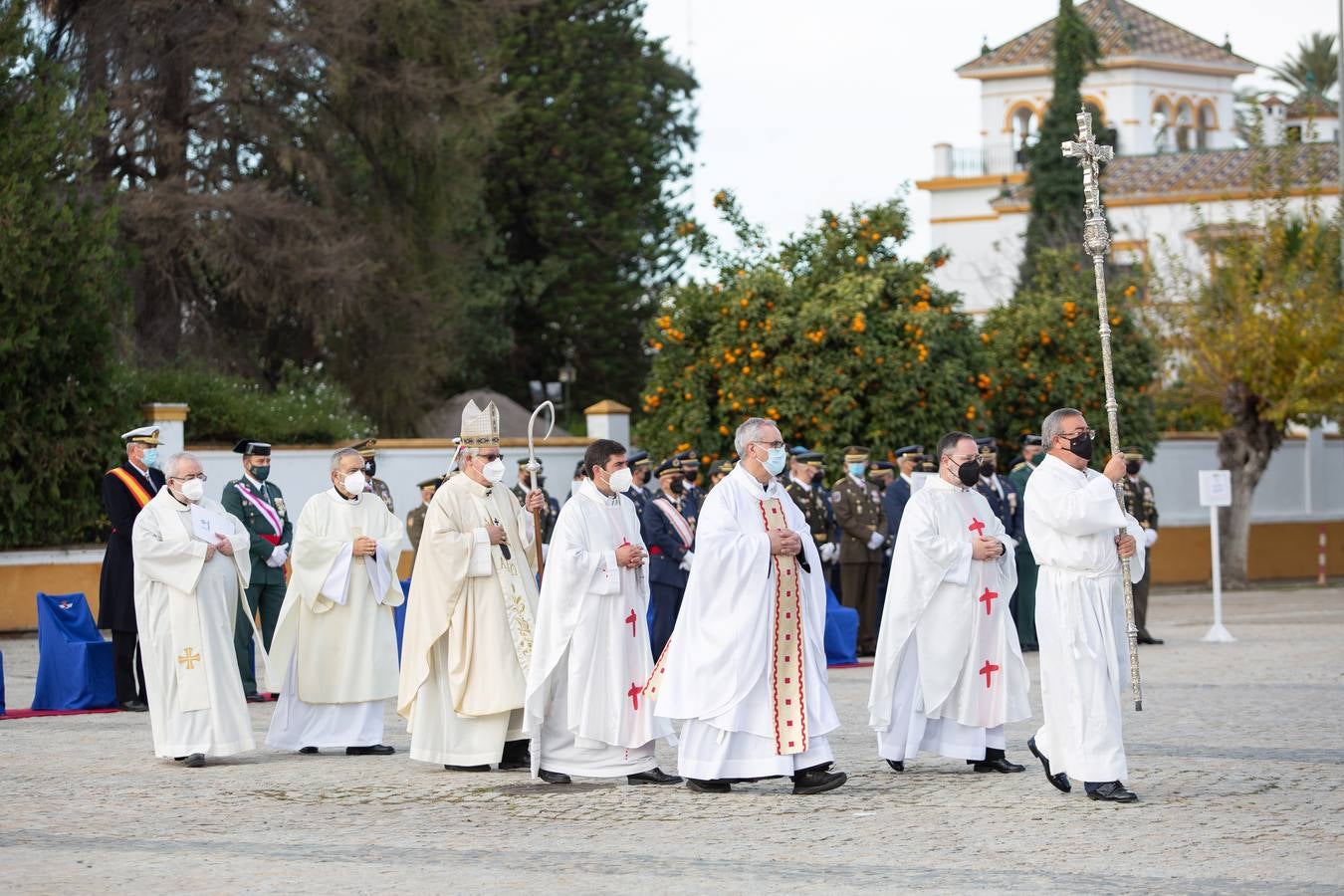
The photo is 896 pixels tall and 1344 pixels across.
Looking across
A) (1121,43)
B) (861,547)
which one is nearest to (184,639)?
(861,547)

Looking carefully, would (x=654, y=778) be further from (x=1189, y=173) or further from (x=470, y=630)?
(x=1189, y=173)

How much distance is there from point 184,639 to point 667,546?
16.7ft

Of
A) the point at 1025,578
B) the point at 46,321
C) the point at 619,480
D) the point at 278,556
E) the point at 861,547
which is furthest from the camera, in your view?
the point at 46,321

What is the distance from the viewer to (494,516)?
1159 centimetres

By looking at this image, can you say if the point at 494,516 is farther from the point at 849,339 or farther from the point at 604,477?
the point at 849,339

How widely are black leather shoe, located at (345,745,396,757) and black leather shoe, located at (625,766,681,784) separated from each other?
2.17 m

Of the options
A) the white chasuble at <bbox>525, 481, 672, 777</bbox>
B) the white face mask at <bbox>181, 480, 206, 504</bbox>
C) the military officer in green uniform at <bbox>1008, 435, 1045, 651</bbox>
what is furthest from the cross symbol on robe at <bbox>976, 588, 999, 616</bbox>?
the military officer in green uniform at <bbox>1008, 435, 1045, 651</bbox>

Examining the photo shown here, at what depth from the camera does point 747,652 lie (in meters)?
10.2

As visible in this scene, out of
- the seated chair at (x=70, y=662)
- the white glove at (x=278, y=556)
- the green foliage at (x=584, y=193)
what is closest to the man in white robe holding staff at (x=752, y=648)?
the white glove at (x=278, y=556)

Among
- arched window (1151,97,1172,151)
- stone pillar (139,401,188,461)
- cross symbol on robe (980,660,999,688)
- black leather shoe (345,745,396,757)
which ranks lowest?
black leather shoe (345,745,396,757)

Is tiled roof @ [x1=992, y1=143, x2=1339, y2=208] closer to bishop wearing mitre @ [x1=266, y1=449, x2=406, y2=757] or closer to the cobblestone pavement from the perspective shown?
bishop wearing mitre @ [x1=266, y1=449, x2=406, y2=757]

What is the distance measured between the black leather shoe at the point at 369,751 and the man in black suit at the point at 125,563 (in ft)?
9.13

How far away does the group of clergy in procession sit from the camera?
9766 millimetres

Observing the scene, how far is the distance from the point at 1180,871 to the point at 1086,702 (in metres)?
1.81
